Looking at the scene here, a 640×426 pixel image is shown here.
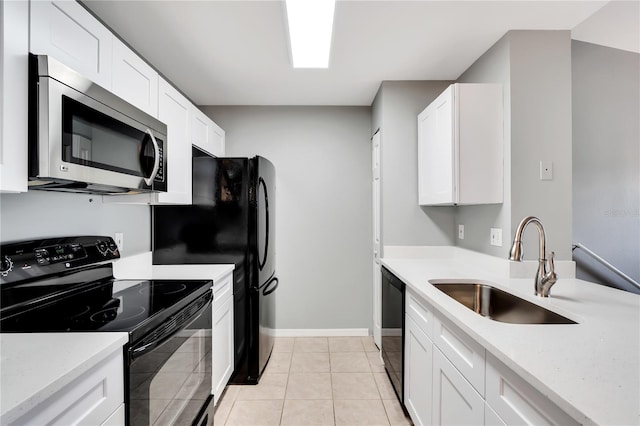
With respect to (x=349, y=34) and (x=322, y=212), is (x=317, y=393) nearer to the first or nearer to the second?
(x=322, y=212)

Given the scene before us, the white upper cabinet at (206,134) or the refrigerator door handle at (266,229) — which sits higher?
the white upper cabinet at (206,134)

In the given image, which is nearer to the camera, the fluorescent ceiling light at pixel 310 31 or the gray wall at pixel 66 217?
the gray wall at pixel 66 217

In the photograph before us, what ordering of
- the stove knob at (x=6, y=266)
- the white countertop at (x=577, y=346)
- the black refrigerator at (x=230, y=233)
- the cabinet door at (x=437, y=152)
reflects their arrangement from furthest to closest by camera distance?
the black refrigerator at (x=230, y=233) < the cabinet door at (x=437, y=152) < the stove knob at (x=6, y=266) < the white countertop at (x=577, y=346)

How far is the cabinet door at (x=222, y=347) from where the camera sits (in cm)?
183

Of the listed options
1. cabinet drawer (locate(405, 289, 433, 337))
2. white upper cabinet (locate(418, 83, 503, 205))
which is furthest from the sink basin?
white upper cabinet (locate(418, 83, 503, 205))

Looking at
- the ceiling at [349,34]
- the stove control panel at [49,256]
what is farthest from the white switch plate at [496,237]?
the stove control panel at [49,256]

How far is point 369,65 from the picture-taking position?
227 centimetres

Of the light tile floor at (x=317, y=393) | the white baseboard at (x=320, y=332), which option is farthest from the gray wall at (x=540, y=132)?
the white baseboard at (x=320, y=332)

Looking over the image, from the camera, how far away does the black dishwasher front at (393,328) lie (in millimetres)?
1895

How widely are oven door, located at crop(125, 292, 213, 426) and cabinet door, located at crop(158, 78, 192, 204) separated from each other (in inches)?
29.7

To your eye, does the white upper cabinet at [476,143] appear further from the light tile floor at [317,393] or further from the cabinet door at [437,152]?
the light tile floor at [317,393]

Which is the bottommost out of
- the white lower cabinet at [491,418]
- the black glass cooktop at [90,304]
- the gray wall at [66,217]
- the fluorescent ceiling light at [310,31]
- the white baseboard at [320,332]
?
the white baseboard at [320,332]

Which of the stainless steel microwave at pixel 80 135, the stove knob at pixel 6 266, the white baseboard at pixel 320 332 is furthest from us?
the white baseboard at pixel 320 332

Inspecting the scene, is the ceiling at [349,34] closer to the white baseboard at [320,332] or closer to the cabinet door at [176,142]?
the cabinet door at [176,142]
